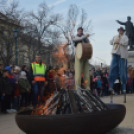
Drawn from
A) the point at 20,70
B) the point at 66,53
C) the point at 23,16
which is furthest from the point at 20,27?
the point at 66,53

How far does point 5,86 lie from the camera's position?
759cm

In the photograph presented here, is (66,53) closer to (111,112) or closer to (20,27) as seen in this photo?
(111,112)

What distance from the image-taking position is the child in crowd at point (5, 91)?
7.56 meters

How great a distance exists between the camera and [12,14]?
87.5 ft

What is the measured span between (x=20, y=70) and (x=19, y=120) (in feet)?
18.0

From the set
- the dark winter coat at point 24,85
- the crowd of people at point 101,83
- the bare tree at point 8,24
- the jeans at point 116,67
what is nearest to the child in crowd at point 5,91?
the dark winter coat at point 24,85

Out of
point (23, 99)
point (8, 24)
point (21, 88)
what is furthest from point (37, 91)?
point (8, 24)

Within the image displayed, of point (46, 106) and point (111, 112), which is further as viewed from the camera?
point (46, 106)

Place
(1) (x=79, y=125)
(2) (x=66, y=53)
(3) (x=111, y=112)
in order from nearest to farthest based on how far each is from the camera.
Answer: (1) (x=79, y=125) → (3) (x=111, y=112) → (2) (x=66, y=53)

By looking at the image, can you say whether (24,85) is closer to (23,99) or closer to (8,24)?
(23,99)

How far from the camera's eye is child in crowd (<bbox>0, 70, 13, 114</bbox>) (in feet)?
24.8

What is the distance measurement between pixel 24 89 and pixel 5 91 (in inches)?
35.2

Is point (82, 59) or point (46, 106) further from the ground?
point (82, 59)

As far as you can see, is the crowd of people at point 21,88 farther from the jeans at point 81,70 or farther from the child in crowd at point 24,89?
the jeans at point 81,70
